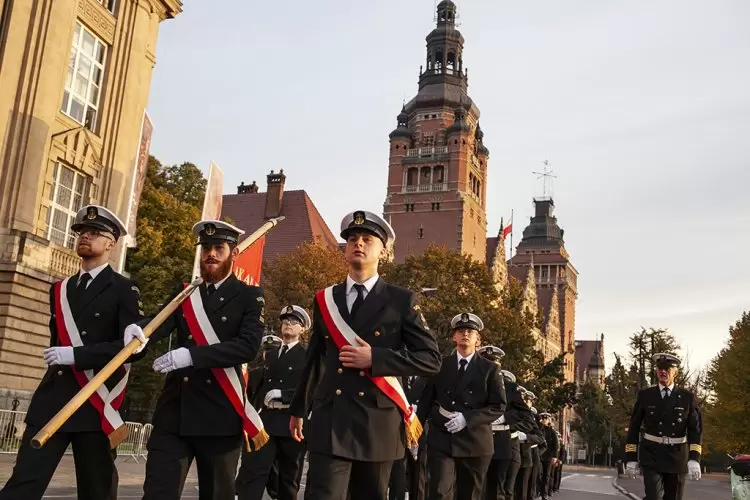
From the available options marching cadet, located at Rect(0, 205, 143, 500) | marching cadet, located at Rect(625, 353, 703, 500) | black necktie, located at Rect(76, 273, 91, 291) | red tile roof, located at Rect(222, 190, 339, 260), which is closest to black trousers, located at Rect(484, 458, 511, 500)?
marching cadet, located at Rect(625, 353, 703, 500)

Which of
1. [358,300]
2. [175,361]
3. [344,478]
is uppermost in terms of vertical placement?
[358,300]

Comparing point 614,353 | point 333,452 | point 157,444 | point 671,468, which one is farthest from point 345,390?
point 614,353

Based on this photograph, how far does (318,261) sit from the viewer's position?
45.1m

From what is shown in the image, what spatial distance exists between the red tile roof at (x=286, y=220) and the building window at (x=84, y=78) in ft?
125

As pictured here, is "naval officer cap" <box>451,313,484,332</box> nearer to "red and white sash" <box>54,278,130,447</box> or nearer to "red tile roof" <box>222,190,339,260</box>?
"red and white sash" <box>54,278,130,447</box>

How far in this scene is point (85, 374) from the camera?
551 centimetres

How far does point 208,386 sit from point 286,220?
216ft

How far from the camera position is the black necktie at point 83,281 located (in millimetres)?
5756

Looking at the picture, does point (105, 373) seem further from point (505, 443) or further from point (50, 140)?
point (50, 140)

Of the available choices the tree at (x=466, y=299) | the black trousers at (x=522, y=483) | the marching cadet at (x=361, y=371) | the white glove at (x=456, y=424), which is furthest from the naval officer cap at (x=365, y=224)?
the tree at (x=466, y=299)

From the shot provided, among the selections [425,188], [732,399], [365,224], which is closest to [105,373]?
[365,224]

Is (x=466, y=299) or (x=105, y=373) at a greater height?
(x=466, y=299)

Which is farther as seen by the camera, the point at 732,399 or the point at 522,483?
the point at 732,399

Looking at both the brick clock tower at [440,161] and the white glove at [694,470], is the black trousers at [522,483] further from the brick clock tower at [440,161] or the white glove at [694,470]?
the brick clock tower at [440,161]
